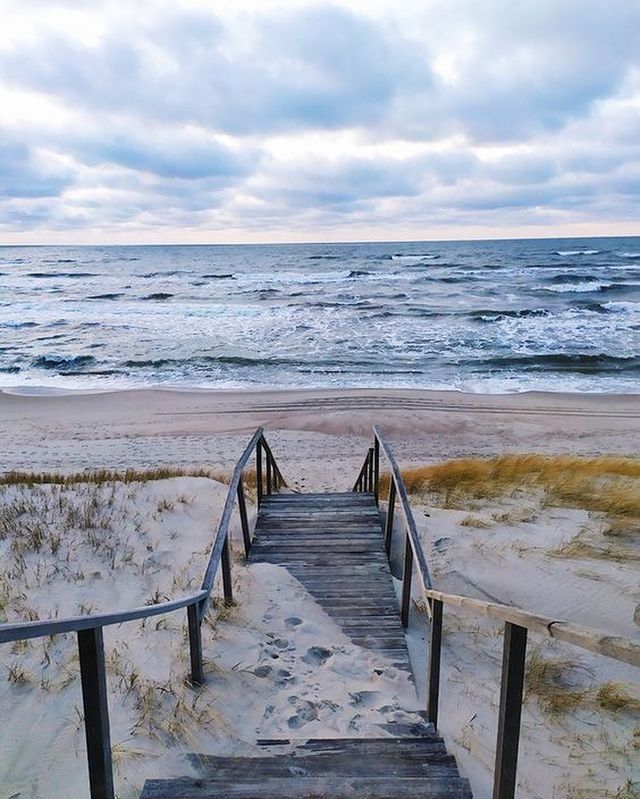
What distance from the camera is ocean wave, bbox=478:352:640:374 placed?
22.6 metres

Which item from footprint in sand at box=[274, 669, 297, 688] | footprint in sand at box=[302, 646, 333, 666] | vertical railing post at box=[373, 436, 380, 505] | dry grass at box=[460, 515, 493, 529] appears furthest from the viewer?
vertical railing post at box=[373, 436, 380, 505]

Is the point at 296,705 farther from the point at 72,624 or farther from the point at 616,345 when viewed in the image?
the point at 616,345

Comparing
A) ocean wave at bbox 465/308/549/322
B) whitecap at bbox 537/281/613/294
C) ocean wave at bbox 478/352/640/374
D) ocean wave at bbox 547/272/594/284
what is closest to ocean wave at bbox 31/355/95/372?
ocean wave at bbox 478/352/640/374

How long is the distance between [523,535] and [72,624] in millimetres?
5926

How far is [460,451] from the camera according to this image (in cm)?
1416

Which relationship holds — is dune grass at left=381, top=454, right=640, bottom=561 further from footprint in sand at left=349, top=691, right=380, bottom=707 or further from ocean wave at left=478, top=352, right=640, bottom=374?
ocean wave at left=478, top=352, right=640, bottom=374

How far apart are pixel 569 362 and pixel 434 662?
872 inches

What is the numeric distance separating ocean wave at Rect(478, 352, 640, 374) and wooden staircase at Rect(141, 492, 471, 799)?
18.8 metres

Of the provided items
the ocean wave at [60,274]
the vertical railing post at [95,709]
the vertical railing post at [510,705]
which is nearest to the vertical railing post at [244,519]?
the vertical railing post at [95,709]

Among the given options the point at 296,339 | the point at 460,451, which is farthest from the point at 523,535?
the point at 296,339

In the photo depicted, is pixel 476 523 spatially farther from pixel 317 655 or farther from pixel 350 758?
pixel 350 758

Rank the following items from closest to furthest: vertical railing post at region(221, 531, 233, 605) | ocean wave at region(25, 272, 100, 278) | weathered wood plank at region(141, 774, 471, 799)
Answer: weathered wood plank at region(141, 774, 471, 799), vertical railing post at region(221, 531, 233, 605), ocean wave at region(25, 272, 100, 278)

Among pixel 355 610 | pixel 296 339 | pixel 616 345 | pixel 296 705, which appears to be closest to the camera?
pixel 296 705

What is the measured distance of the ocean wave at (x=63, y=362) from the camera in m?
23.8
